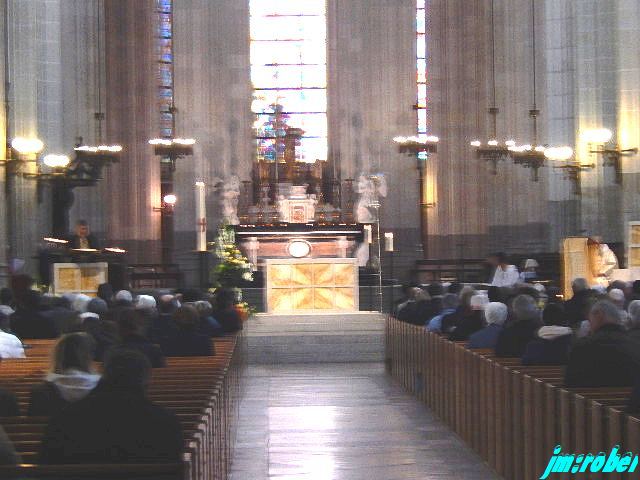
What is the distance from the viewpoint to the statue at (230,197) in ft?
103

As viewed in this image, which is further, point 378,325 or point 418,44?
point 418,44

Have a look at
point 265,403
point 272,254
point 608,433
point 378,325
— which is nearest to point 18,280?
point 265,403

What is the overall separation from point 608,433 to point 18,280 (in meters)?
8.57

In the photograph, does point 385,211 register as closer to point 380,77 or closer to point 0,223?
point 380,77

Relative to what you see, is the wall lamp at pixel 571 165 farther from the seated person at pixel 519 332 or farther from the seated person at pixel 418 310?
the seated person at pixel 519 332

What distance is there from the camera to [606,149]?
21172mm

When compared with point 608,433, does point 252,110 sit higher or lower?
higher

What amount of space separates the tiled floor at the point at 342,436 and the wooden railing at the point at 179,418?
0.29 meters

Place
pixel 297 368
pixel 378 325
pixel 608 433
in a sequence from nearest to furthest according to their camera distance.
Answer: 1. pixel 608 433
2. pixel 297 368
3. pixel 378 325

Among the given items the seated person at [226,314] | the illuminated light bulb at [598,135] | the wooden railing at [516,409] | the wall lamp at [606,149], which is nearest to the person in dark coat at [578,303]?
the wooden railing at [516,409]

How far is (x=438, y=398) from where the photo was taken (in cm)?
1194

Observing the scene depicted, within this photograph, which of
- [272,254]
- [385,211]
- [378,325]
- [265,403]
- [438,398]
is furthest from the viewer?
[385,211]

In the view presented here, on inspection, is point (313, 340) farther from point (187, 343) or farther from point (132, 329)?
point (132, 329)

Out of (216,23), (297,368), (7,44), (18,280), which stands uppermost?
(216,23)
